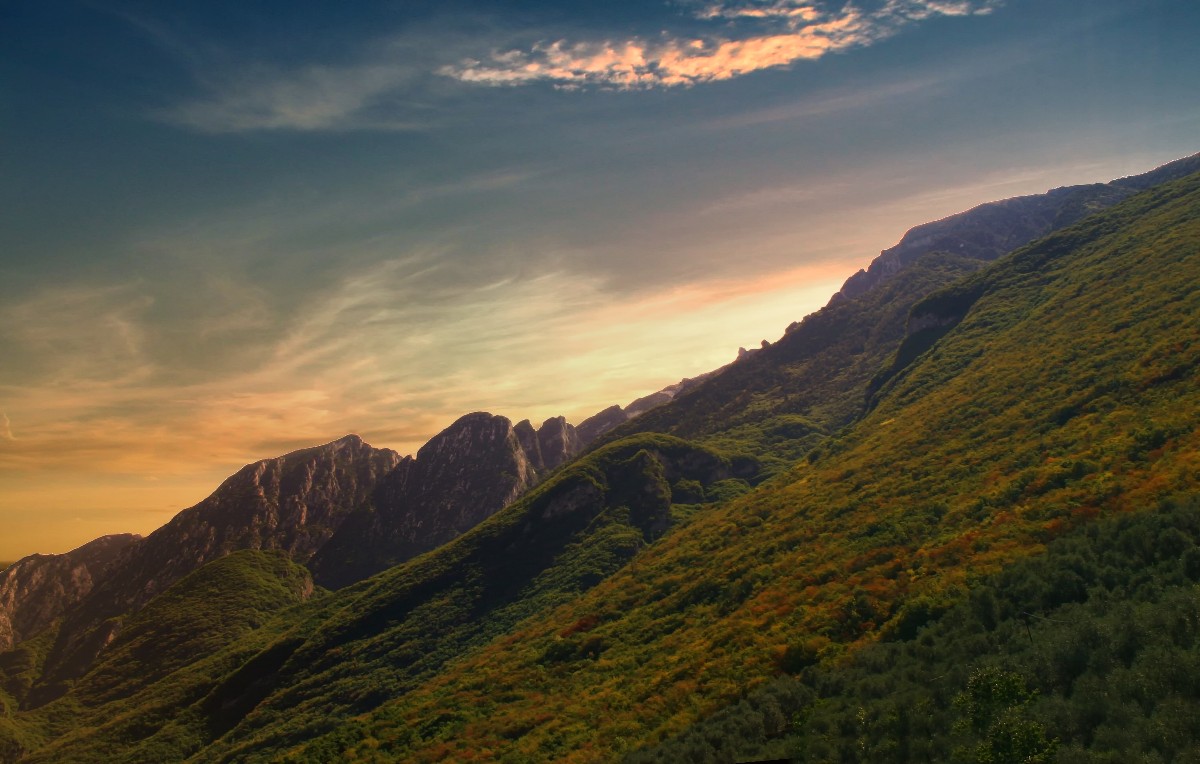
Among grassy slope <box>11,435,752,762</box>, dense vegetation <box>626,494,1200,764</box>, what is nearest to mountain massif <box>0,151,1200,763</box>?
dense vegetation <box>626,494,1200,764</box>

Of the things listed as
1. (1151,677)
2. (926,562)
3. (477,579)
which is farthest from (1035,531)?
(477,579)

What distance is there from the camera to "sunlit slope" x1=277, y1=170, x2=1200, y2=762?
47594 millimetres

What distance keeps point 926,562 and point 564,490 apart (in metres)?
139

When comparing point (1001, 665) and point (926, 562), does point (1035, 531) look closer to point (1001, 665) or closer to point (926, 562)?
point (926, 562)

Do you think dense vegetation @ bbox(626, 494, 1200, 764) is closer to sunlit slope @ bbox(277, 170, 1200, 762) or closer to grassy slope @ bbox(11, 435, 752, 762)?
sunlit slope @ bbox(277, 170, 1200, 762)

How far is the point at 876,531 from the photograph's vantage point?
65062mm

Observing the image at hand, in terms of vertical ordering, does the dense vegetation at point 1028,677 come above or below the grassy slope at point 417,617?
above

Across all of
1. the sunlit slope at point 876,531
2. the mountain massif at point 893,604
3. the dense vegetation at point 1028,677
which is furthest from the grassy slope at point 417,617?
the dense vegetation at point 1028,677

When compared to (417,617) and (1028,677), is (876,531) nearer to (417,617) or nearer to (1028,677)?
(1028,677)

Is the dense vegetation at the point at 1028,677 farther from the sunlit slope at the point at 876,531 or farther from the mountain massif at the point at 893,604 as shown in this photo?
the sunlit slope at the point at 876,531

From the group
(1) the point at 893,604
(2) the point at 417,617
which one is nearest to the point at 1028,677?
(1) the point at 893,604

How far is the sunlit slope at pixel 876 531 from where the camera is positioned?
47.6 m

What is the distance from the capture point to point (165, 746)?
134875 mm

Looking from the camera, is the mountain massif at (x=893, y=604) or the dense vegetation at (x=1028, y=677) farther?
the mountain massif at (x=893, y=604)
